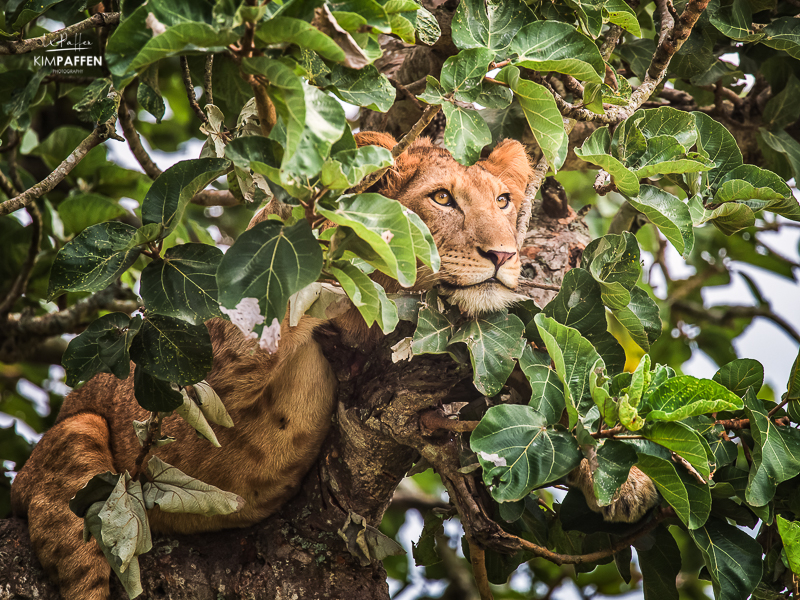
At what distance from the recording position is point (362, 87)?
1.65 meters

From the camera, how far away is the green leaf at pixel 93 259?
5.85 feet

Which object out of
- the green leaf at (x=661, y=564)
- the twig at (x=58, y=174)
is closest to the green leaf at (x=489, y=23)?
the twig at (x=58, y=174)

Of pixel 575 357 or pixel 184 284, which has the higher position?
pixel 184 284

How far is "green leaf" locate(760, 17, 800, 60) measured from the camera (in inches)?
92.0

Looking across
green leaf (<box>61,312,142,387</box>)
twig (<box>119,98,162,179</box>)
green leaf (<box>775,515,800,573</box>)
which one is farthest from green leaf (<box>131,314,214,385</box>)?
green leaf (<box>775,515,800,573</box>)

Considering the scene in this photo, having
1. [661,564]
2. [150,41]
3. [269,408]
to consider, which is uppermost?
[150,41]

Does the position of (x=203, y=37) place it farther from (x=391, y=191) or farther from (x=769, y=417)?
(x=769, y=417)

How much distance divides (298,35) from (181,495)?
1.59m

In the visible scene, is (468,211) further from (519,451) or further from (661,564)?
(661,564)

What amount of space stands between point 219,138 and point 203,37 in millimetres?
898

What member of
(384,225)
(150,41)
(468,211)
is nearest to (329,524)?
(468,211)

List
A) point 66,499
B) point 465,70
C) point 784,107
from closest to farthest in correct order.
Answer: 1. point 465,70
2. point 66,499
3. point 784,107

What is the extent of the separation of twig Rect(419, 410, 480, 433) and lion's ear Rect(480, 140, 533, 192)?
3.59ft

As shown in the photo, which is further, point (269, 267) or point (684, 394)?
point (684, 394)
